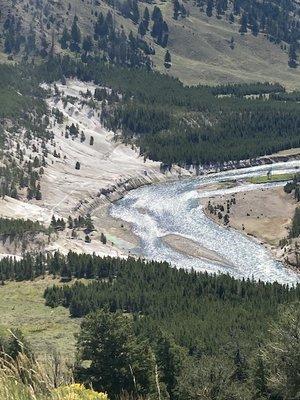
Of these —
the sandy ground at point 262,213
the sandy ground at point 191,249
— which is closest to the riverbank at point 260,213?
the sandy ground at point 262,213

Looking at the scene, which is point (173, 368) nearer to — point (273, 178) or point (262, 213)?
point (262, 213)

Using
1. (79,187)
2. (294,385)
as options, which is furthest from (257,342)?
(79,187)

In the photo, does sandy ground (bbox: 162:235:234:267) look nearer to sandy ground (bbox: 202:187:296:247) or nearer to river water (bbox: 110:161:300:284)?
river water (bbox: 110:161:300:284)

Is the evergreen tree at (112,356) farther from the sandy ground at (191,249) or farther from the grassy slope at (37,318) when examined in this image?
the sandy ground at (191,249)

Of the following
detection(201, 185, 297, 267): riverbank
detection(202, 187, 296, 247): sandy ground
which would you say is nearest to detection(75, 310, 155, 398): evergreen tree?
detection(201, 185, 297, 267): riverbank

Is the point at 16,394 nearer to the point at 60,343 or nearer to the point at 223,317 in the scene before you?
the point at 60,343
